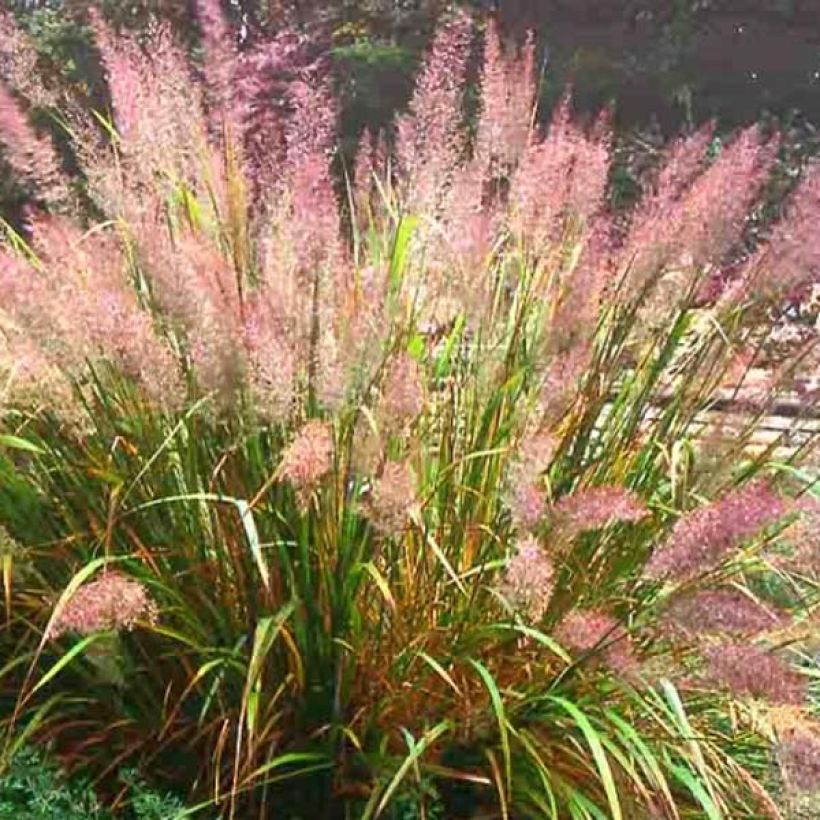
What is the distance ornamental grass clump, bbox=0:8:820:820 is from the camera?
1.79 metres

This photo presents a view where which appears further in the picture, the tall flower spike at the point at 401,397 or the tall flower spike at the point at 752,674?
the tall flower spike at the point at 401,397

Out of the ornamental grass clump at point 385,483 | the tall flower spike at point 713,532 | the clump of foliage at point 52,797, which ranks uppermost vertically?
the tall flower spike at point 713,532

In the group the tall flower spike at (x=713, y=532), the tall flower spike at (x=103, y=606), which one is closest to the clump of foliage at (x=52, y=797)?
the tall flower spike at (x=103, y=606)

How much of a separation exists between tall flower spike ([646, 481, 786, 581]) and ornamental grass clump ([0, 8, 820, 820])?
0.04 meters

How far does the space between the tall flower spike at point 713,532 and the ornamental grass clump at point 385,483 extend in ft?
0.12

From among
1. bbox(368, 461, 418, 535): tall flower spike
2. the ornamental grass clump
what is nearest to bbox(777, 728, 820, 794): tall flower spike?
the ornamental grass clump

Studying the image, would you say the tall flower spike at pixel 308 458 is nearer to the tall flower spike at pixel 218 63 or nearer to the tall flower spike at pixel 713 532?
the tall flower spike at pixel 713 532

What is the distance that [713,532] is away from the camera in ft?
5.08

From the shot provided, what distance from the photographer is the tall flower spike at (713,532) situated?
5.06 ft

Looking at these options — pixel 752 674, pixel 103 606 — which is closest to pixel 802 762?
pixel 752 674

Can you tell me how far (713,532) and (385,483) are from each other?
0.37 m

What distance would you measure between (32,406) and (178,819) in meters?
0.60

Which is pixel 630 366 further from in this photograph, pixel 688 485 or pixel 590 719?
pixel 590 719

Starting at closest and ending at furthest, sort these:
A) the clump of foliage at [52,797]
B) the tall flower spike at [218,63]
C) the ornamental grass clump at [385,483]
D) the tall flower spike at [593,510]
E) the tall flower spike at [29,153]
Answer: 1. the tall flower spike at [593,510]
2. the ornamental grass clump at [385,483]
3. the clump of foliage at [52,797]
4. the tall flower spike at [29,153]
5. the tall flower spike at [218,63]
